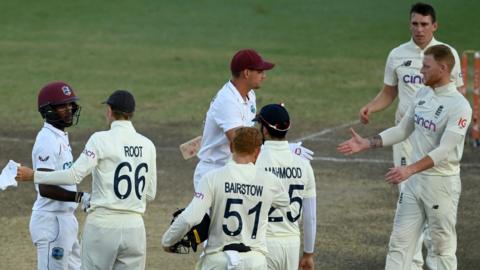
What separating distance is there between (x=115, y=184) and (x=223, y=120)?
1.58 meters

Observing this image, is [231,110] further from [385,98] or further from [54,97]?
[385,98]

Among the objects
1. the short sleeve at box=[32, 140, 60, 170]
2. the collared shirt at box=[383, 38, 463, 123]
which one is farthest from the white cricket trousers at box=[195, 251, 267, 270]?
the collared shirt at box=[383, 38, 463, 123]

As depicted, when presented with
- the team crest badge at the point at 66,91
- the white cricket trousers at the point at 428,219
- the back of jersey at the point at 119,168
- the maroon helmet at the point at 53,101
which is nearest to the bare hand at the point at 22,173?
the back of jersey at the point at 119,168

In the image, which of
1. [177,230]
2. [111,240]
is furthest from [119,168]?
[177,230]

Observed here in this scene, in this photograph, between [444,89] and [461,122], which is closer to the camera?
[461,122]

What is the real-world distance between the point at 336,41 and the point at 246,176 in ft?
73.0

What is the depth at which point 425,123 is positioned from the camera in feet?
38.2

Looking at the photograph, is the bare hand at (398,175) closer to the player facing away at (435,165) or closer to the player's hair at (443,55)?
the player facing away at (435,165)

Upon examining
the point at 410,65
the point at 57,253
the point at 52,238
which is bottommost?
the point at 57,253

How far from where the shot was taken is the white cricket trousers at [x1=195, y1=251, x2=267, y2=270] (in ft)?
30.2

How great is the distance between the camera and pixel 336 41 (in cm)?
3112

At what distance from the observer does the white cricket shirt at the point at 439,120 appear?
1148cm

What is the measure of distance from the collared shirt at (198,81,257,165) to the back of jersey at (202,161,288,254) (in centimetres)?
213

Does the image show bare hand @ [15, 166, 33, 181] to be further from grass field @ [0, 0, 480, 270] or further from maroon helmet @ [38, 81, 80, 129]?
grass field @ [0, 0, 480, 270]
